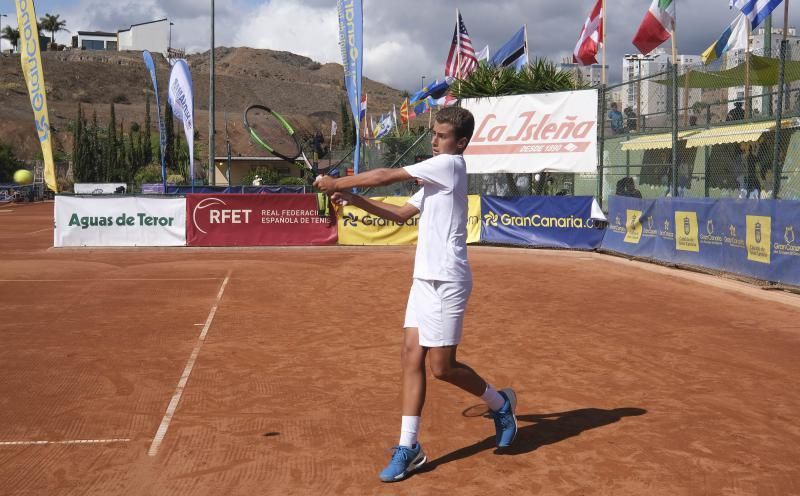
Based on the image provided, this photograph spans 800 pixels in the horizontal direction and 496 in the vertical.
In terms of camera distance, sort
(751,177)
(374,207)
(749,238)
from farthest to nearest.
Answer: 1. (751,177)
2. (749,238)
3. (374,207)

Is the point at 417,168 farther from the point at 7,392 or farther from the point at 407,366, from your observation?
the point at 7,392

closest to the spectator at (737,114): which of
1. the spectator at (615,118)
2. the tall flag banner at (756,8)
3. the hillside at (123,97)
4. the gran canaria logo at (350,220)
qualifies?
the tall flag banner at (756,8)

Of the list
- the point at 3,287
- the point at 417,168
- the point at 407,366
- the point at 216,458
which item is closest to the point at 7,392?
the point at 216,458

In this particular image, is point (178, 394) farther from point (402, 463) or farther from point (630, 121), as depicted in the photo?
point (630, 121)

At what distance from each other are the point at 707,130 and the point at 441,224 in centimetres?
1606

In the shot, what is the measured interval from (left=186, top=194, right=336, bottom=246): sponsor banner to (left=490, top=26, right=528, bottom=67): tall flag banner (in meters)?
8.80

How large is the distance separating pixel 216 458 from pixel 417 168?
2.30 meters

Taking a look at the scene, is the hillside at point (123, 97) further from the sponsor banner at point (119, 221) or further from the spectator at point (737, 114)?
the spectator at point (737, 114)

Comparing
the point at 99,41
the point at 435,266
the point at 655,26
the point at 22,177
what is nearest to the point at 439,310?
the point at 435,266

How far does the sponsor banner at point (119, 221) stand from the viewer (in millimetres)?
19953

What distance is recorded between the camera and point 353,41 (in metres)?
19.8

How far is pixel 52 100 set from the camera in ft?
345

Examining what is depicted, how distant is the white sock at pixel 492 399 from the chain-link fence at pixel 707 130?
35.5ft

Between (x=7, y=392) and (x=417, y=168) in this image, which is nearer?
(x=417, y=168)
